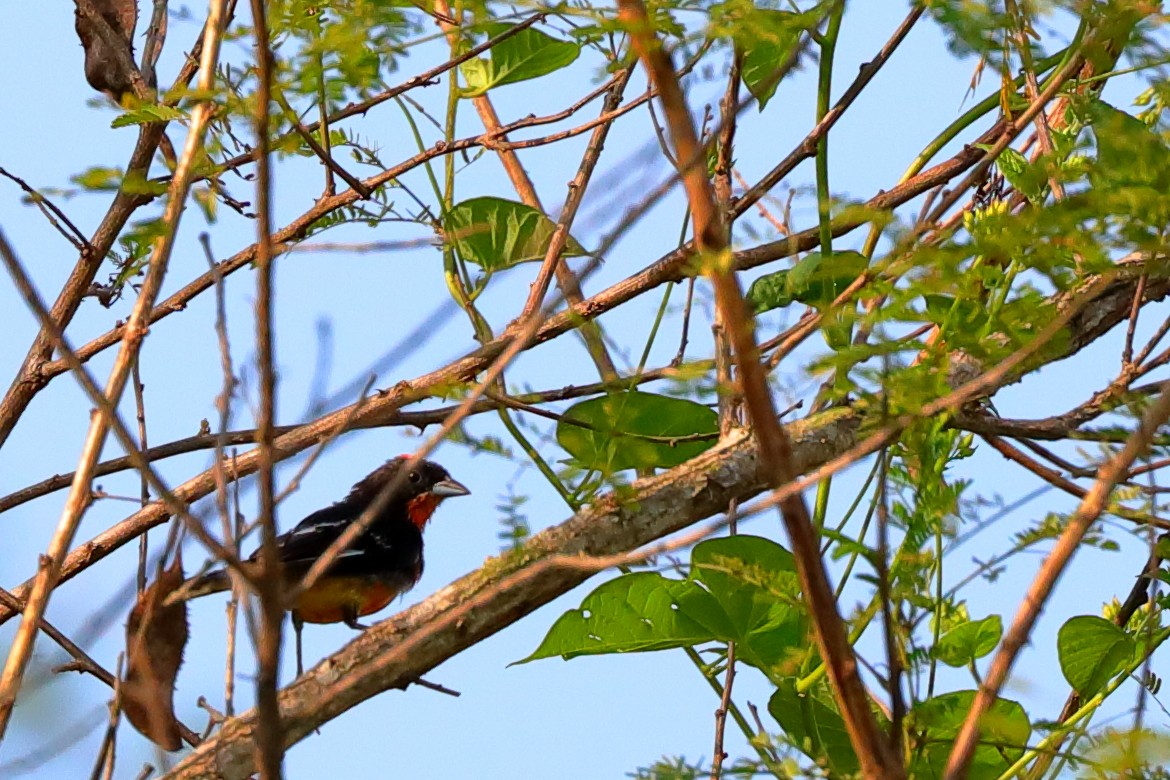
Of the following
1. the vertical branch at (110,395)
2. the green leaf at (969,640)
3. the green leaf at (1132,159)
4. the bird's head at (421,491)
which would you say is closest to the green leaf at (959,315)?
the green leaf at (1132,159)

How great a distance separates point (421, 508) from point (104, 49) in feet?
6.11

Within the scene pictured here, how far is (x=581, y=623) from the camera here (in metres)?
2.51

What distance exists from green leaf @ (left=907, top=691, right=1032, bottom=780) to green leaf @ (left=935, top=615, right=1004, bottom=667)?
7 cm

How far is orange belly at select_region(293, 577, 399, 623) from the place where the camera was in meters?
4.00

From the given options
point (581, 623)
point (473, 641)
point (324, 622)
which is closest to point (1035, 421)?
point (581, 623)

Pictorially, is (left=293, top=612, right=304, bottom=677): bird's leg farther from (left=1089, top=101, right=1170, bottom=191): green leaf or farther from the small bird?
(left=1089, top=101, right=1170, bottom=191): green leaf

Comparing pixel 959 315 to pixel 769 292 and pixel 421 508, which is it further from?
pixel 421 508

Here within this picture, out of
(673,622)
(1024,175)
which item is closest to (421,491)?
(673,622)

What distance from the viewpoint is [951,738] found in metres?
2.13

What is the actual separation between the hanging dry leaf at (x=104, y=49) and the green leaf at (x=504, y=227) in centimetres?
86

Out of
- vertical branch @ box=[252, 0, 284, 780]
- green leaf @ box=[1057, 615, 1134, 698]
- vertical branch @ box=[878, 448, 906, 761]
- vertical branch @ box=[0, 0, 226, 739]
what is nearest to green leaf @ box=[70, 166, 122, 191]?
vertical branch @ box=[0, 0, 226, 739]

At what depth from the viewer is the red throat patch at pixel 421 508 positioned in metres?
4.57

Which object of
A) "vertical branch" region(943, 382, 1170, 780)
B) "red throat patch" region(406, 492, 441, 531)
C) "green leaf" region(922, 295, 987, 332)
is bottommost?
"vertical branch" region(943, 382, 1170, 780)

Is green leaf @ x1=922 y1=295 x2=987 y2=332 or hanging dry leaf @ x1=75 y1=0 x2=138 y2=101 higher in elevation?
hanging dry leaf @ x1=75 y1=0 x2=138 y2=101
